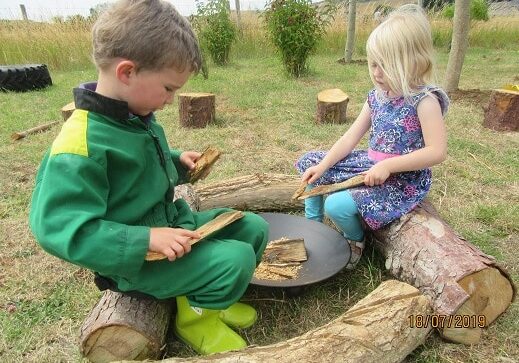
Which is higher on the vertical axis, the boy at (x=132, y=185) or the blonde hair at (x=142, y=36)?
the blonde hair at (x=142, y=36)

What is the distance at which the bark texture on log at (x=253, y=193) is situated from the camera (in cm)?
275

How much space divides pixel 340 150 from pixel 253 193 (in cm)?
66

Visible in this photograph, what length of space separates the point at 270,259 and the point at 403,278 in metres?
0.62

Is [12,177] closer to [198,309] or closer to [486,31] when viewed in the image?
[198,309]

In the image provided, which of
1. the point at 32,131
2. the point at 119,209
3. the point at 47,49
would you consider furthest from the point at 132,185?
the point at 47,49

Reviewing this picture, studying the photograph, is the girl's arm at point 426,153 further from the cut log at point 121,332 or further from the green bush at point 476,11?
the green bush at point 476,11

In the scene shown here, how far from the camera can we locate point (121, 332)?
1586 mm

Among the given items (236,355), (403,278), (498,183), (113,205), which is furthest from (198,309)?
(498,183)

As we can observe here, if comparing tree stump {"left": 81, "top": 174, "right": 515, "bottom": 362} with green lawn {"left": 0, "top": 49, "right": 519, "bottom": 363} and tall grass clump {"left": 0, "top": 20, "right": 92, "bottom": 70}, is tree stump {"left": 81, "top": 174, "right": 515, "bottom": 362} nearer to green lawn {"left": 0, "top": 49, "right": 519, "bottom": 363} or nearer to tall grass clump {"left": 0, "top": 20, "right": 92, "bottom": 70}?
green lawn {"left": 0, "top": 49, "right": 519, "bottom": 363}

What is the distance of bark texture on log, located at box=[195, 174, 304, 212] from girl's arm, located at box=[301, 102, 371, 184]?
1.45 ft

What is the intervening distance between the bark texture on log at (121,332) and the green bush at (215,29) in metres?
7.91

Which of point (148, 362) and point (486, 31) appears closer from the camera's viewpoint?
point (148, 362)

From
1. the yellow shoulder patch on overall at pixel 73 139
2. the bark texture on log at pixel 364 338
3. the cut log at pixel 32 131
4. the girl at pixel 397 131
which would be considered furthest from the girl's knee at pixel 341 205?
the cut log at pixel 32 131

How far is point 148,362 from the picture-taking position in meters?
1.47
